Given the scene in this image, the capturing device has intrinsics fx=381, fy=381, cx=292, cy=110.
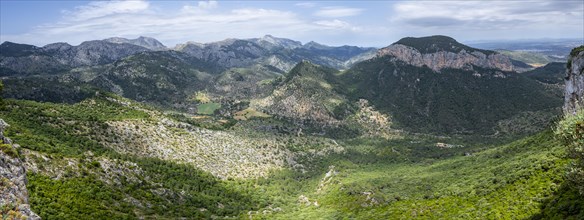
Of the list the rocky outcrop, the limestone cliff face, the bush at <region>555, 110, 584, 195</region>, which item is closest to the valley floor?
the rocky outcrop

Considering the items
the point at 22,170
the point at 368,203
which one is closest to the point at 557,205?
the point at 368,203

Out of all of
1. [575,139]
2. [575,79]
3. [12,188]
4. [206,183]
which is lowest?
[206,183]

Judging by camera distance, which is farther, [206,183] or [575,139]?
[206,183]

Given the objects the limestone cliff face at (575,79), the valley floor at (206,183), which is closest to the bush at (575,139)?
the valley floor at (206,183)

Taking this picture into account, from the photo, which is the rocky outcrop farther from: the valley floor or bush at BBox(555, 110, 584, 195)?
bush at BBox(555, 110, 584, 195)

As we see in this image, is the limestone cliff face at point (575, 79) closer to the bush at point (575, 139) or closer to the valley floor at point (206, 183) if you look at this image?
the valley floor at point (206, 183)

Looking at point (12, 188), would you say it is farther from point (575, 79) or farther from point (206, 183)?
point (575, 79)

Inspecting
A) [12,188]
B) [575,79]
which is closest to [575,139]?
[12,188]
